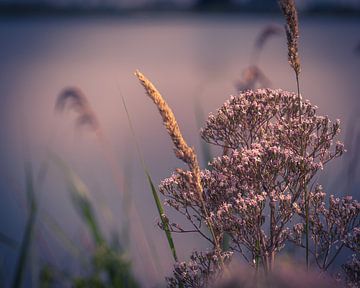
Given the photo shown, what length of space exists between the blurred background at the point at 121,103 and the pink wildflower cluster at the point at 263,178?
22.1 inches

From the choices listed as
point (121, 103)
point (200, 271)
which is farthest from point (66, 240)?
point (121, 103)

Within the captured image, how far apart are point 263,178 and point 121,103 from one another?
12.4 m

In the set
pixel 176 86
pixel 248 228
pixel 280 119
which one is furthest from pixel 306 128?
pixel 176 86

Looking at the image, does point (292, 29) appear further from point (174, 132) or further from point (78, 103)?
point (78, 103)

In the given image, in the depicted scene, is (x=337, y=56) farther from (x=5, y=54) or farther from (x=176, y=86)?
(x=5, y=54)

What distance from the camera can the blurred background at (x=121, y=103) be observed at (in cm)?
427

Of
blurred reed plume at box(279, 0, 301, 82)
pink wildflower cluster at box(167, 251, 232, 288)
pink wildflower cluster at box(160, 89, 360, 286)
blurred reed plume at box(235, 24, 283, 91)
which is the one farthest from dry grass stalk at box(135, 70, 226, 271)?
blurred reed plume at box(235, 24, 283, 91)

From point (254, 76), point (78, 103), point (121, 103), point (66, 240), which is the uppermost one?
point (121, 103)

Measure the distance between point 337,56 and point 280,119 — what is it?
20.6m

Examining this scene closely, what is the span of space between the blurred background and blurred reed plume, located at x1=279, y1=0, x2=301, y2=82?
0.77m

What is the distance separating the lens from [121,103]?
1430 cm

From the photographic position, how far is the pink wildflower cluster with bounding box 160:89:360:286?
2004 mm

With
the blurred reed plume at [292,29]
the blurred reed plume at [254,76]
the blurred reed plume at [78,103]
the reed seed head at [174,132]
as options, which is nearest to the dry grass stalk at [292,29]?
Answer: the blurred reed plume at [292,29]

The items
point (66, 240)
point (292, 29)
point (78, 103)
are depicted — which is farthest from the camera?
point (78, 103)
